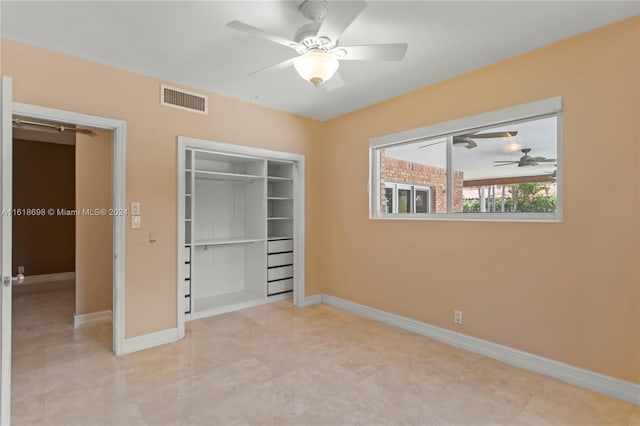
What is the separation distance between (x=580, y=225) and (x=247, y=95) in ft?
11.1

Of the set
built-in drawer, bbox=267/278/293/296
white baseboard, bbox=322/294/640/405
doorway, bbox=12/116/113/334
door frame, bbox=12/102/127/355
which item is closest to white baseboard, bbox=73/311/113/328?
doorway, bbox=12/116/113/334

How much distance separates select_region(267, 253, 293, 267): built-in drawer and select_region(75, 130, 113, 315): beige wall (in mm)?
1996

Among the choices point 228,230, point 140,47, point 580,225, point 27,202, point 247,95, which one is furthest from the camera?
point 27,202

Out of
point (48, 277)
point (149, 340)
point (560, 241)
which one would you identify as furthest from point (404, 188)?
point (48, 277)

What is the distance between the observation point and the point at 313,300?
464 centimetres

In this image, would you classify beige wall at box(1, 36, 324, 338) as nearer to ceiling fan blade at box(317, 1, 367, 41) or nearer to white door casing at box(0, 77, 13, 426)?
white door casing at box(0, 77, 13, 426)

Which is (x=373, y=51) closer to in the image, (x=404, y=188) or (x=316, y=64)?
(x=316, y=64)

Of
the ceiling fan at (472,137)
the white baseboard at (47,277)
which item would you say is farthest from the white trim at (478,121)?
the white baseboard at (47,277)

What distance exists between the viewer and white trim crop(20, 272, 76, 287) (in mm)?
5895

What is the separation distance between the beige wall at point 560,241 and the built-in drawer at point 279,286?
170cm

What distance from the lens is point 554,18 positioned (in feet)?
7.42

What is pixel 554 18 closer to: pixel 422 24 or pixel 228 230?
pixel 422 24

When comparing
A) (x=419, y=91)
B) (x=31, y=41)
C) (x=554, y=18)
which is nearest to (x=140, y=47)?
(x=31, y=41)

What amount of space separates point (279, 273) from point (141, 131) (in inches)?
103
